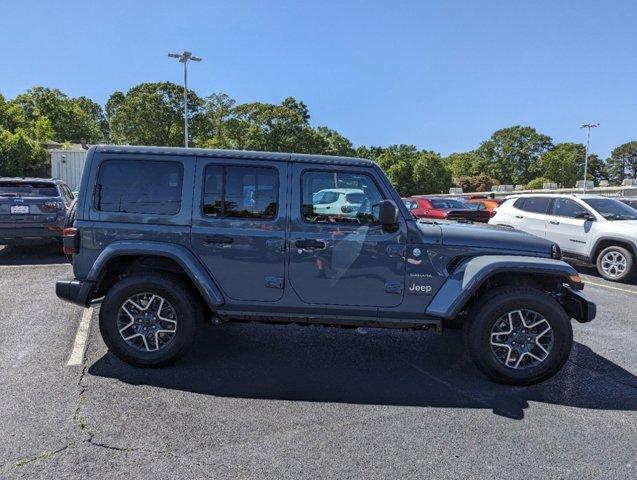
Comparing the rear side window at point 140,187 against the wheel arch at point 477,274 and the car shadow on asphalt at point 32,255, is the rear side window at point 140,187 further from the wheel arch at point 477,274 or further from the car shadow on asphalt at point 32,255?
the car shadow on asphalt at point 32,255

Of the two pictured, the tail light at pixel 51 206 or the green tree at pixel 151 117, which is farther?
the green tree at pixel 151 117

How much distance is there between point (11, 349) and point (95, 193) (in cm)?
184

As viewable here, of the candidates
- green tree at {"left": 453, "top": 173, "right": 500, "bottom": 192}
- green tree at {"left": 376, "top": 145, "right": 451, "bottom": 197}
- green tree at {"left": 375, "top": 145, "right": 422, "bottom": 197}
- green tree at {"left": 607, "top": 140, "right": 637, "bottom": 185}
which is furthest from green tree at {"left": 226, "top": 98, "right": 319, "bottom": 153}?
green tree at {"left": 607, "top": 140, "right": 637, "bottom": 185}

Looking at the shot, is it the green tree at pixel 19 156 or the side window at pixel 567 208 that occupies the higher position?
the green tree at pixel 19 156

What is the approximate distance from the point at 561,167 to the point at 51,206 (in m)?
90.2

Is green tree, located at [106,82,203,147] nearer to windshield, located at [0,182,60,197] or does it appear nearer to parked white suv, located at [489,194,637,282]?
windshield, located at [0,182,60,197]

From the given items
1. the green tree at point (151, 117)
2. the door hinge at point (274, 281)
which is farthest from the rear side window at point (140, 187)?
the green tree at point (151, 117)

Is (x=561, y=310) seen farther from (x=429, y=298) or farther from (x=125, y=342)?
(x=125, y=342)

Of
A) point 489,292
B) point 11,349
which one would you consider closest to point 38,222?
point 11,349

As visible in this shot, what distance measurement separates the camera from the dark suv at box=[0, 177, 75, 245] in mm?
8922

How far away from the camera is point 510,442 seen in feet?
10.5

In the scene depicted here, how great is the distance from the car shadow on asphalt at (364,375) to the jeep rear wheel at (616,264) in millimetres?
4621

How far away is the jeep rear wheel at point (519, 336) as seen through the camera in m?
4.05

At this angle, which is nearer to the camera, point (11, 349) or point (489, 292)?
point (489, 292)
